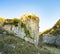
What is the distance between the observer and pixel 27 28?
33625 millimetres

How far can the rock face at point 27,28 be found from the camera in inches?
1170

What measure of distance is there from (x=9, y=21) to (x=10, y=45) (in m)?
12.5

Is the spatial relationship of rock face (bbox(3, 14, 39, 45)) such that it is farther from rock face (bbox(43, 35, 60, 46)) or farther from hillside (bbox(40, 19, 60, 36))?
hillside (bbox(40, 19, 60, 36))

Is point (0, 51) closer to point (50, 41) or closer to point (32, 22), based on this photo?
point (32, 22)

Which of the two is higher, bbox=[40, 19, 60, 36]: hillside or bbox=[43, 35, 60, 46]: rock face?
bbox=[40, 19, 60, 36]: hillside

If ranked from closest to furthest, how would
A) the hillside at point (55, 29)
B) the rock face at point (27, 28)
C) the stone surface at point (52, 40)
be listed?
the rock face at point (27, 28)
the stone surface at point (52, 40)
the hillside at point (55, 29)

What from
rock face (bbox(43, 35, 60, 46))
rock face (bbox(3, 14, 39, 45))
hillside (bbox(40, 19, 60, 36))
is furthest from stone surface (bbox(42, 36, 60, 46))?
rock face (bbox(3, 14, 39, 45))

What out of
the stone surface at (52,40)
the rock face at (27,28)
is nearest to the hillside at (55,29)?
the stone surface at (52,40)

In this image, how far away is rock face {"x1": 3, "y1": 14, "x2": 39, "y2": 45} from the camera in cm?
2972

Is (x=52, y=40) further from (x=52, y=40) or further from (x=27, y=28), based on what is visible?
(x=27, y=28)

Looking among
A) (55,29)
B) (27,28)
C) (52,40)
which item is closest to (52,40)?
(52,40)

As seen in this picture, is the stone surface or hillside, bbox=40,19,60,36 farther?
hillside, bbox=40,19,60,36

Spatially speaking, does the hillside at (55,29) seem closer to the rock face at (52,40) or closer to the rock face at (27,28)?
the rock face at (52,40)

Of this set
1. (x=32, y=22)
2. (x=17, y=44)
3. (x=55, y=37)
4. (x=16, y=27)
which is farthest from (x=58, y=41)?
(x=17, y=44)
